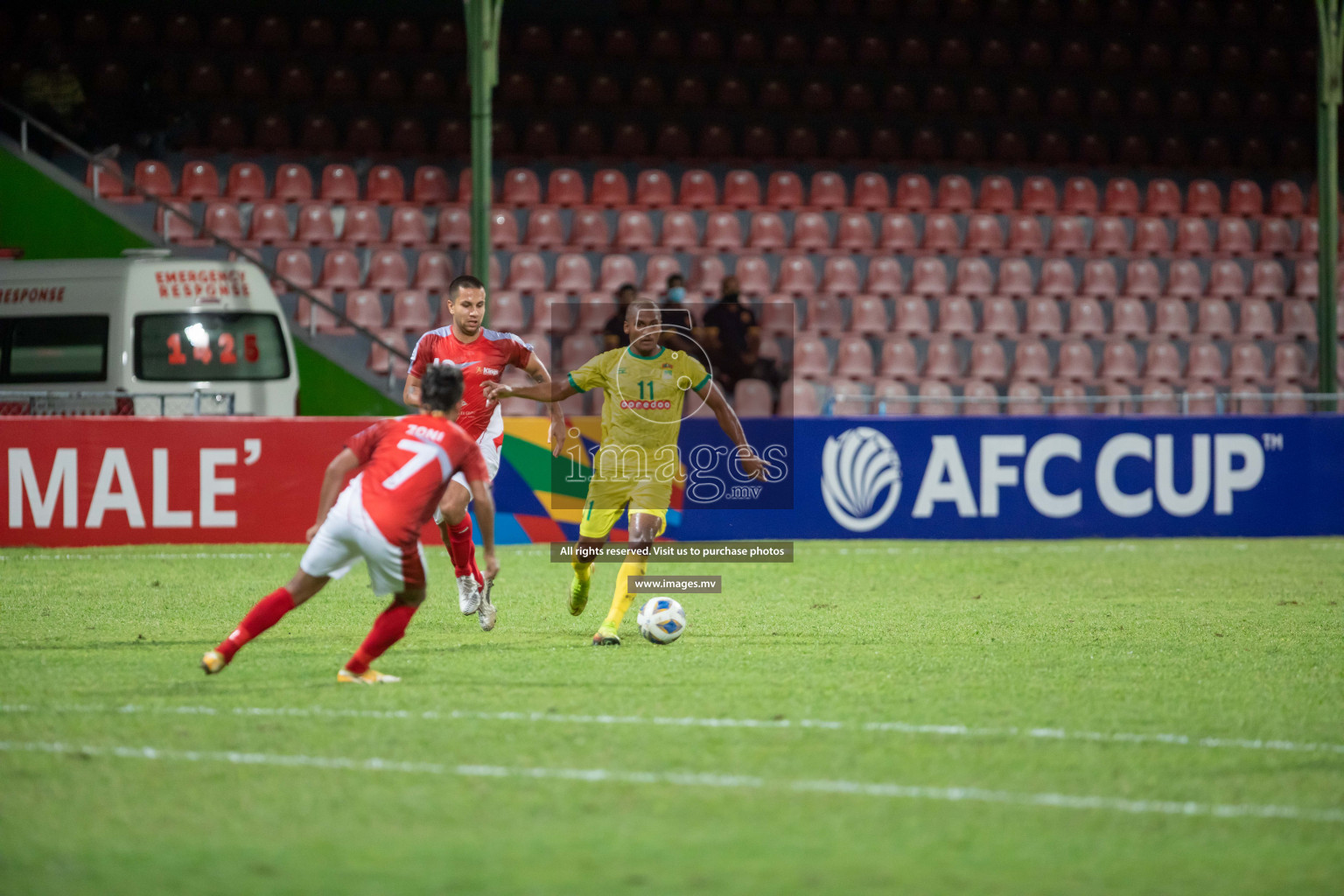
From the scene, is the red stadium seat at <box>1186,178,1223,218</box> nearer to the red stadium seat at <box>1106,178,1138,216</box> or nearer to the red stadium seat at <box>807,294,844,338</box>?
the red stadium seat at <box>1106,178,1138,216</box>

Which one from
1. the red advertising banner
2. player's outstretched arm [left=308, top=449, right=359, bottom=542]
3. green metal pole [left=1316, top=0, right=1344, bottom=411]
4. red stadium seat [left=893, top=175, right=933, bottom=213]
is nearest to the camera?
player's outstretched arm [left=308, top=449, right=359, bottom=542]

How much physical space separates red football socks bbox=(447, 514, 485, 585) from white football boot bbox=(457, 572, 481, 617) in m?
0.03

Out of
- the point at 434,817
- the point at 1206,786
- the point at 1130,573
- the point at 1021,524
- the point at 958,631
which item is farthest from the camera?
the point at 1021,524

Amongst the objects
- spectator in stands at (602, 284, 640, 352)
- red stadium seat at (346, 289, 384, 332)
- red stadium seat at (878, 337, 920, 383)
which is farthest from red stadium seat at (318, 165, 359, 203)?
red stadium seat at (878, 337, 920, 383)

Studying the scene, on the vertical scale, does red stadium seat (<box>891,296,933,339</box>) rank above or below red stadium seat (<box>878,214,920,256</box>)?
below

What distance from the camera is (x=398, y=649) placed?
27.5 ft

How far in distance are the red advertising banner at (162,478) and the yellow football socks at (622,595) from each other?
6107mm

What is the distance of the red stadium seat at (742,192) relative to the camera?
853 inches

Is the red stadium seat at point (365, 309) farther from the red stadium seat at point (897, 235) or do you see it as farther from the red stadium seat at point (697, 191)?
the red stadium seat at point (897, 235)

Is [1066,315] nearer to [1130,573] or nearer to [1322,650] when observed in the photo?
[1130,573]

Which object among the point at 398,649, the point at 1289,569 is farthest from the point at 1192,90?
the point at 398,649

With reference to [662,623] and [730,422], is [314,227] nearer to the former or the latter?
[730,422]

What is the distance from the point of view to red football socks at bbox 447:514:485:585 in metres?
9.34

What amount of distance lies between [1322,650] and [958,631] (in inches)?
80.3
